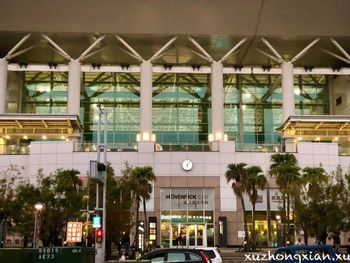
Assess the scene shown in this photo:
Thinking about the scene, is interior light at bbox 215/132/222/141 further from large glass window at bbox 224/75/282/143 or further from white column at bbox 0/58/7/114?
white column at bbox 0/58/7/114

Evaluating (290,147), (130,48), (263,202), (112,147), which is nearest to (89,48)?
(130,48)

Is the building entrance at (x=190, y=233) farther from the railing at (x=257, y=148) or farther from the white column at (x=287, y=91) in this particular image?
the white column at (x=287, y=91)

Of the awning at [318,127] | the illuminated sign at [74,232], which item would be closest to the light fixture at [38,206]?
the illuminated sign at [74,232]

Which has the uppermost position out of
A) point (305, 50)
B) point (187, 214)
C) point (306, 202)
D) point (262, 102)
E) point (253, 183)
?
point (305, 50)

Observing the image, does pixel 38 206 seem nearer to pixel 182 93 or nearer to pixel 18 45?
pixel 18 45

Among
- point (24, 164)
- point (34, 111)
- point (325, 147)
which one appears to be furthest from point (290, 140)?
point (34, 111)

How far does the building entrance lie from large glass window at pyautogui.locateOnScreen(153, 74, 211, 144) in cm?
1574

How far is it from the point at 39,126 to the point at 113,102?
1372 cm

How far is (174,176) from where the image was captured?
59562 millimetres

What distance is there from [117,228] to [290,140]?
3379 centimetres

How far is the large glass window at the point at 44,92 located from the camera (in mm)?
76562

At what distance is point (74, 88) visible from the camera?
6488cm

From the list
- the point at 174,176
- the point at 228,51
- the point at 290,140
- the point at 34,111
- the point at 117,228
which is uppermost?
the point at 228,51

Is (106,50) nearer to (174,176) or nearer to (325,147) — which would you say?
(174,176)
